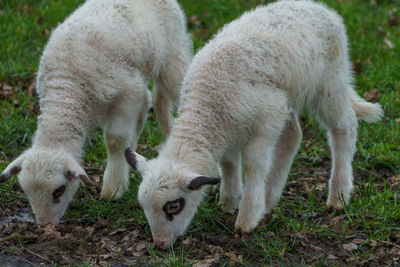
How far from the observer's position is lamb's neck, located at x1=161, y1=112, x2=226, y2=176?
520cm

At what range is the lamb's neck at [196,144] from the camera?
17.1 ft

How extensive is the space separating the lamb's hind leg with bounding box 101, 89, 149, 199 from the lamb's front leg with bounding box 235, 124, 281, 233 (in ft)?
4.88

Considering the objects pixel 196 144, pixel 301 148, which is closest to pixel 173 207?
pixel 196 144

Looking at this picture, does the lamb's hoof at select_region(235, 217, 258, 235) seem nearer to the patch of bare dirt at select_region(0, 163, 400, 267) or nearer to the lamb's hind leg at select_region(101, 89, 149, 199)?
the patch of bare dirt at select_region(0, 163, 400, 267)

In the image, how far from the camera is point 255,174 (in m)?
5.55

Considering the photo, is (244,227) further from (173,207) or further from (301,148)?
(301,148)

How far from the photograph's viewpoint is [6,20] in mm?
9977

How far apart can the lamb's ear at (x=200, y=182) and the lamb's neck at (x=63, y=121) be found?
1.52 meters

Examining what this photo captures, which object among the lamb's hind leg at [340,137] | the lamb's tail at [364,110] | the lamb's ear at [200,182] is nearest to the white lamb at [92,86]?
the lamb's ear at [200,182]

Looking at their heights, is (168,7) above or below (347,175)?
above

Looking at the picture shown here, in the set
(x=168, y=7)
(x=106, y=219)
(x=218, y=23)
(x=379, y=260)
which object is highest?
(x=168, y=7)

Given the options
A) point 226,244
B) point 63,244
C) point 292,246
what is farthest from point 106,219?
point 292,246

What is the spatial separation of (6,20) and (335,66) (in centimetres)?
615

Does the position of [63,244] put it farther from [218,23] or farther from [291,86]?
[218,23]
